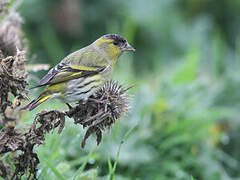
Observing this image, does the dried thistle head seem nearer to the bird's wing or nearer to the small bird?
the small bird

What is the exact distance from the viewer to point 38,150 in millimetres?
3137

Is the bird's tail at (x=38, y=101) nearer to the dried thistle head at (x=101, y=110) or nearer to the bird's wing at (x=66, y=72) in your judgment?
the bird's wing at (x=66, y=72)

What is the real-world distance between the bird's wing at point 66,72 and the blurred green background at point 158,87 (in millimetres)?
196

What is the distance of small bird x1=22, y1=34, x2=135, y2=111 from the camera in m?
2.86

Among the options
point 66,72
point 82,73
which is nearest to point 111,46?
point 82,73

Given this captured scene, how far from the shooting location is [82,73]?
3.19m

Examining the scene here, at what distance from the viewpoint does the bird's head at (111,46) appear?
3.45 meters

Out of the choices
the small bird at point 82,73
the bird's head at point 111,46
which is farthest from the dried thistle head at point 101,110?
the bird's head at point 111,46

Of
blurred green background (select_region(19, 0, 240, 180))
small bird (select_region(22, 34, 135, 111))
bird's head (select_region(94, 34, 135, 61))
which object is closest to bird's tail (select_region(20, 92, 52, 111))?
small bird (select_region(22, 34, 135, 111))

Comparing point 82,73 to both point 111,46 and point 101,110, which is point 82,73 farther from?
point 101,110

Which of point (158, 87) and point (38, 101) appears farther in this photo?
point (158, 87)

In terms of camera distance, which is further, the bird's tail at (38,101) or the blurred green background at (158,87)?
the blurred green background at (158,87)

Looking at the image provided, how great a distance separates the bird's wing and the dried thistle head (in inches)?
14.8

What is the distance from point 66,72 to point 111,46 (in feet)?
1.93
